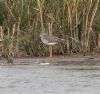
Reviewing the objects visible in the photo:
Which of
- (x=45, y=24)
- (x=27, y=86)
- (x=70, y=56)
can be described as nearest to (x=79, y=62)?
(x=70, y=56)

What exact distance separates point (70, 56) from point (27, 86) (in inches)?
131

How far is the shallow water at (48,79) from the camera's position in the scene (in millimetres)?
8977

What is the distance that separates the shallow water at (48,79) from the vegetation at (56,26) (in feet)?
3.41

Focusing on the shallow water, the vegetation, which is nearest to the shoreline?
the vegetation

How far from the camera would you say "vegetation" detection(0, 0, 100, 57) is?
12.6m

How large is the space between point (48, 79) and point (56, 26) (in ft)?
9.88

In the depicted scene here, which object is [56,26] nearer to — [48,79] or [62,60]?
[62,60]

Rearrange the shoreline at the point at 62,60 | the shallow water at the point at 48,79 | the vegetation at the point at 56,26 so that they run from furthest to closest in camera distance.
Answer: the vegetation at the point at 56,26 → the shoreline at the point at 62,60 → the shallow water at the point at 48,79

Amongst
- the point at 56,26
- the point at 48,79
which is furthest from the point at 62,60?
the point at 48,79

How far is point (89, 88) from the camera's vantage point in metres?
9.09

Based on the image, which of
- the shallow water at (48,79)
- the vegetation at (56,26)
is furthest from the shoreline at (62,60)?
the shallow water at (48,79)

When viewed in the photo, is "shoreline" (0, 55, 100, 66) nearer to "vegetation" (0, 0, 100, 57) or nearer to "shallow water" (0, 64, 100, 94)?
"vegetation" (0, 0, 100, 57)

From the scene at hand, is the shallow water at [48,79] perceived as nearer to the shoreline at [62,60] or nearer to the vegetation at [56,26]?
the shoreline at [62,60]

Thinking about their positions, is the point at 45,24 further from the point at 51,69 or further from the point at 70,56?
the point at 51,69
